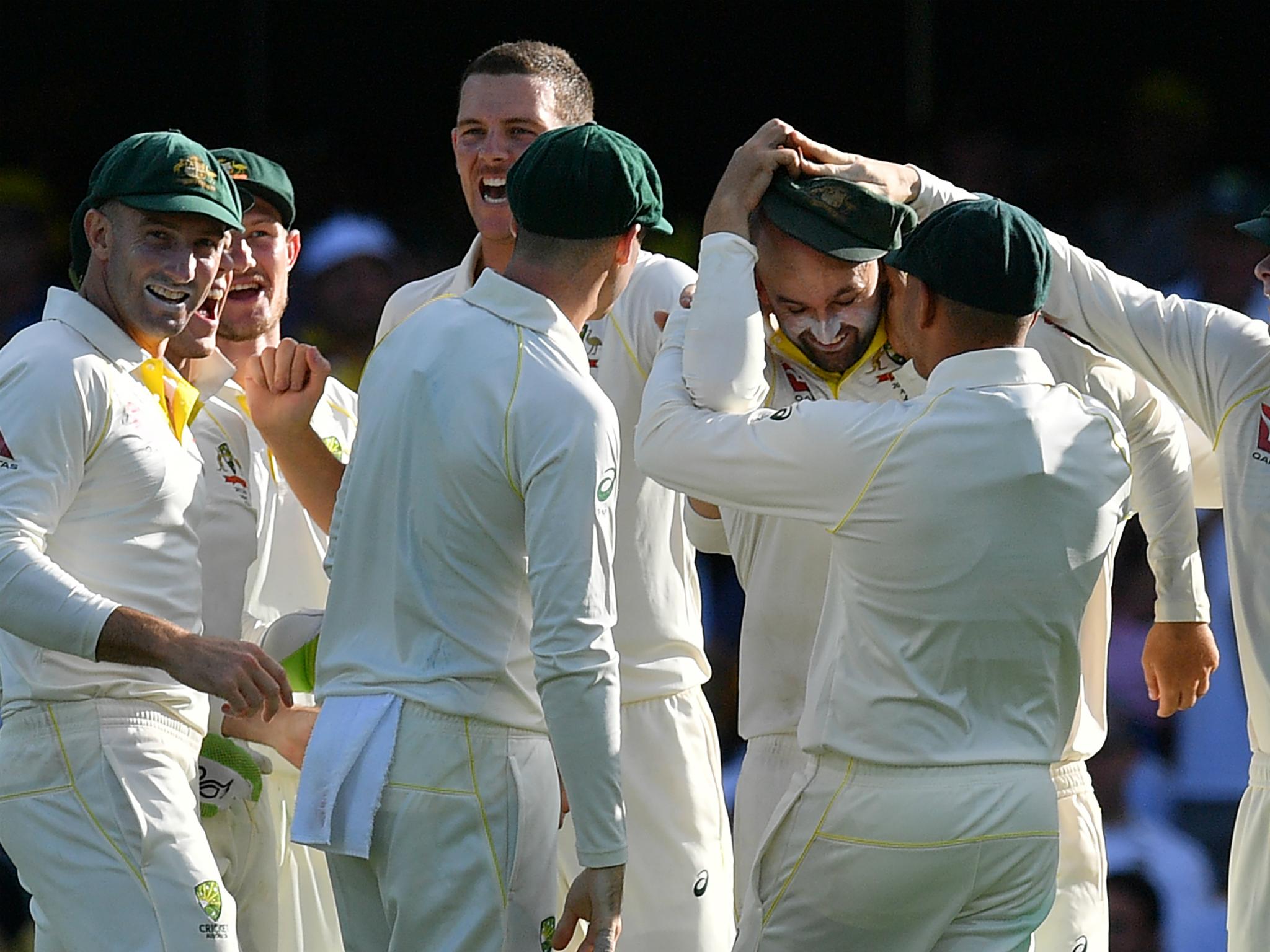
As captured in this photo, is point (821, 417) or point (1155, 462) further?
point (1155, 462)

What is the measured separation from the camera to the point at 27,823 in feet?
10.1

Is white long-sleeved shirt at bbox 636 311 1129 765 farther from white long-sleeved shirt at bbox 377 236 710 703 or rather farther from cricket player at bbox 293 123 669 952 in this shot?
white long-sleeved shirt at bbox 377 236 710 703

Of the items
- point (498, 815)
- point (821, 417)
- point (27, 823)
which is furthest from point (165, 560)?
point (821, 417)

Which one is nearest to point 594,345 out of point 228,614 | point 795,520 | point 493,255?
point 493,255

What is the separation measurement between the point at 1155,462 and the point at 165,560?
1975 mm

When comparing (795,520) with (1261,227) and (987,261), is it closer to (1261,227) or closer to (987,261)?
(987,261)

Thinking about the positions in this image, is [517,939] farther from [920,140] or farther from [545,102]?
[920,140]

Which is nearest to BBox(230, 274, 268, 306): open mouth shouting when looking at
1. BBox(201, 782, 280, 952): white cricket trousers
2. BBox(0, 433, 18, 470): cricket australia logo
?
BBox(201, 782, 280, 952): white cricket trousers

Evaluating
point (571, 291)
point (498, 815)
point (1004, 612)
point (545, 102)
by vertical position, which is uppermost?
point (545, 102)

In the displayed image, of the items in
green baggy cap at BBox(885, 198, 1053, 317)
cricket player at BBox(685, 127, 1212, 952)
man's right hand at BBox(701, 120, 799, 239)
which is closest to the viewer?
green baggy cap at BBox(885, 198, 1053, 317)

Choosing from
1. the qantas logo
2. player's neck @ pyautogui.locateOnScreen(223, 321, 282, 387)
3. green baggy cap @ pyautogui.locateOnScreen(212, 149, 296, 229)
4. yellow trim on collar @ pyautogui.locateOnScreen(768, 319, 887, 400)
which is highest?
green baggy cap @ pyautogui.locateOnScreen(212, 149, 296, 229)

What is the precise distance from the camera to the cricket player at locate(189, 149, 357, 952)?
3930 mm

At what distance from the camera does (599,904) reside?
2699mm

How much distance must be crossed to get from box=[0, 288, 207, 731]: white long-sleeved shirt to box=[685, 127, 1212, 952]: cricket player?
41.5 inches
